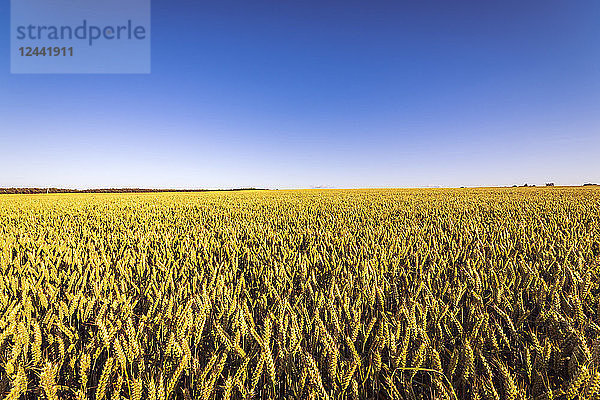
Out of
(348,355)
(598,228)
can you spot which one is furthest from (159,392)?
(598,228)

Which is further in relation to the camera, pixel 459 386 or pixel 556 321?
pixel 556 321

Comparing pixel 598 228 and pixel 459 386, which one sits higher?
pixel 598 228

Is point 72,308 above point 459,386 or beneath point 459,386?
above

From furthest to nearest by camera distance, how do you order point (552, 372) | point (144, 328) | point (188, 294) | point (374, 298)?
point (188, 294) < point (374, 298) < point (144, 328) < point (552, 372)

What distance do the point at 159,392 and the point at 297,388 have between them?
1.16 ft

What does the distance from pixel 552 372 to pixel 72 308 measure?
175 cm

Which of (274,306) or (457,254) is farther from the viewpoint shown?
(457,254)

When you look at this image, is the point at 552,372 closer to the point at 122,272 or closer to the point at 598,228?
the point at 122,272

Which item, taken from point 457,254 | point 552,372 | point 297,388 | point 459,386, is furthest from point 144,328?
point 457,254

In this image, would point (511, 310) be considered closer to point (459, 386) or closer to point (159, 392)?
point (459, 386)

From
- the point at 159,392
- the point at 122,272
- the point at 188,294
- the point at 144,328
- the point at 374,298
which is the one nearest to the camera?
the point at 159,392

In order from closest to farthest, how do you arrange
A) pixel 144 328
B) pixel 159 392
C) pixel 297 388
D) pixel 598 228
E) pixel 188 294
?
pixel 159 392 < pixel 297 388 < pixel 144 328 < pixel 188 294 < pixel 598 228

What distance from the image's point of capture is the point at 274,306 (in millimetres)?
1304

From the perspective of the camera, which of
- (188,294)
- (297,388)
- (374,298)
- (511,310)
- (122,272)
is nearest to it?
(297,388)
